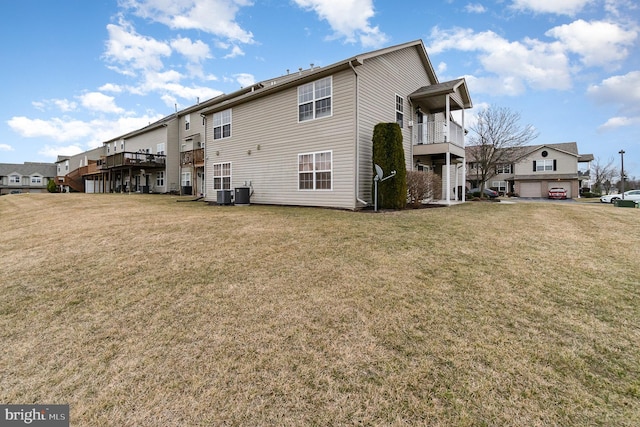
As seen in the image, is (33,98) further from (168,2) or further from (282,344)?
(282,344)

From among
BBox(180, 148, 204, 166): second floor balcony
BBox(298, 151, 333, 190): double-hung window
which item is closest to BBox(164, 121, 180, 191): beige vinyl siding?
BBox(180, 148, 204, 166): second floor balcony

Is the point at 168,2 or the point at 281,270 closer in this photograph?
the point at 281,270

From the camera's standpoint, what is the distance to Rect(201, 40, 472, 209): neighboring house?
11.7 meters

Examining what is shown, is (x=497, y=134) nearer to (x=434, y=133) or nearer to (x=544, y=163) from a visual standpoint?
(x=434, y=133)

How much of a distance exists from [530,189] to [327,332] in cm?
4440

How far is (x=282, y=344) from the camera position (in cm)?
300

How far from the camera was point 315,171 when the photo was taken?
12.6m

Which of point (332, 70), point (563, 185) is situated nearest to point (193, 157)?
point (332, 70)

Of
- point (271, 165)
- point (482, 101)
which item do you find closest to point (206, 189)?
point (271, 165)

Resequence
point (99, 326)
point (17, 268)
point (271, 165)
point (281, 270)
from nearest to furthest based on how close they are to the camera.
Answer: point (99, 326), point (281, 270), point (17, 268), point (271, 165)

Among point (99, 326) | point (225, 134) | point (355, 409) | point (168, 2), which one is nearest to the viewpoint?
point (355, 409)

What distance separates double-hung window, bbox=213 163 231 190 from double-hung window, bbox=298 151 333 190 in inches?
215

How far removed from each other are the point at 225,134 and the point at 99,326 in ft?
48.9

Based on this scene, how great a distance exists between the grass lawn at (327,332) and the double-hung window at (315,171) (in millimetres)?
6260
